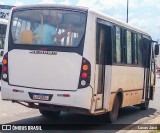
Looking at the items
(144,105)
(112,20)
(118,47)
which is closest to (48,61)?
(112,20)

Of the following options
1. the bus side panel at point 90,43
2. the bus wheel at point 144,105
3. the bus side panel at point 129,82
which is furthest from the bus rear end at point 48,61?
the bus wheel at point 144,105

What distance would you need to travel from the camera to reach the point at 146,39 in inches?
663

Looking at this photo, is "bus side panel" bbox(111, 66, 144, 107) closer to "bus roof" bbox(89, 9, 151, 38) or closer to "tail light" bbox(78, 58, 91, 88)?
"bus roof" bbox(89, 9, 151, 38)

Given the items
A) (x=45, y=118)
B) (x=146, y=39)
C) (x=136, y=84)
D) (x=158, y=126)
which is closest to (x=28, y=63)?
(x=45, y=118)

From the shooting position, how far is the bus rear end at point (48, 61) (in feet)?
34.2

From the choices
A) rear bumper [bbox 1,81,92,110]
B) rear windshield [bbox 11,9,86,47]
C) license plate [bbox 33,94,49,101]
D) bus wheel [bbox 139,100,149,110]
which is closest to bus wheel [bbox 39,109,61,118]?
rear bumper [bbox 1,81,92,110]

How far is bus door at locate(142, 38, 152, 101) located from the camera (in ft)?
54.3

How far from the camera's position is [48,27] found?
1101 cm

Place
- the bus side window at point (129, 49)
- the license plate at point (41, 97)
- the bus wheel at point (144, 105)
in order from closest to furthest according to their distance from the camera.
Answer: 1. the license plate at point (41, 97)
2. the bus side window at point (129, 49)
3. the bus wheel at point (144, 105)

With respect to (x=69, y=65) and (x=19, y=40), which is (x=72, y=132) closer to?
(x=69, y=65)

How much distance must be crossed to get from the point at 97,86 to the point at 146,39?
635 cm

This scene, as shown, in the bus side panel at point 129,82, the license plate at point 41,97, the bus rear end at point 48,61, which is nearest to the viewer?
the bus rear end at point 48,61

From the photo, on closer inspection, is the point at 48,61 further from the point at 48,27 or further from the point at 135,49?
the point at 135,49

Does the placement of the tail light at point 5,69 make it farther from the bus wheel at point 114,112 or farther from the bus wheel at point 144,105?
the bus wheel at point 144,105
